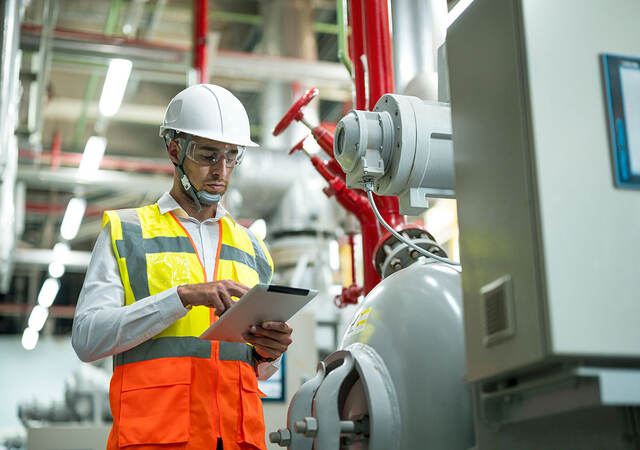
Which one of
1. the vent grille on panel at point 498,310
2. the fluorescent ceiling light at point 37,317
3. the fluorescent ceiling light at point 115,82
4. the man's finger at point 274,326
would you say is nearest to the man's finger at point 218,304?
the man's finger at point 274,326

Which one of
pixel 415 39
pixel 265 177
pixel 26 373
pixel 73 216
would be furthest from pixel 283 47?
pixel 26 373

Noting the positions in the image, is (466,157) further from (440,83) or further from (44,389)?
(44,389)

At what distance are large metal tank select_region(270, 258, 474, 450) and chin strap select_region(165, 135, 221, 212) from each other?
0.63 meters

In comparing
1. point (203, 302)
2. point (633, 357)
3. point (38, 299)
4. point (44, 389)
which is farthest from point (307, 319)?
point (44, 389)

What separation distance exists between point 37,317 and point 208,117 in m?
11.2

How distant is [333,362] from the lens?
211 centimetres

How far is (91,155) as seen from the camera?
7789 mm

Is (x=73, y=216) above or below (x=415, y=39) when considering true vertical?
above

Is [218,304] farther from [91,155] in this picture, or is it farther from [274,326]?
[91,155]

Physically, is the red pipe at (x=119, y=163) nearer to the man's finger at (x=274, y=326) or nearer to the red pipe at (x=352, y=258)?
the red pipe at (x=352, y=258)

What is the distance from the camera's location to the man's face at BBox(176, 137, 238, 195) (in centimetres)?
243

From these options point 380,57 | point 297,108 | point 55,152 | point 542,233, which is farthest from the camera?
point 55,152

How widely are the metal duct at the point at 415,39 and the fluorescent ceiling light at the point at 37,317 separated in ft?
34.2

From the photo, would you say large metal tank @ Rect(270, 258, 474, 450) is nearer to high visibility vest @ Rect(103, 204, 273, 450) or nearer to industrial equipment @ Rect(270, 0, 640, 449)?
industrial equipment @ Rect(270, 0, 640, 449)
